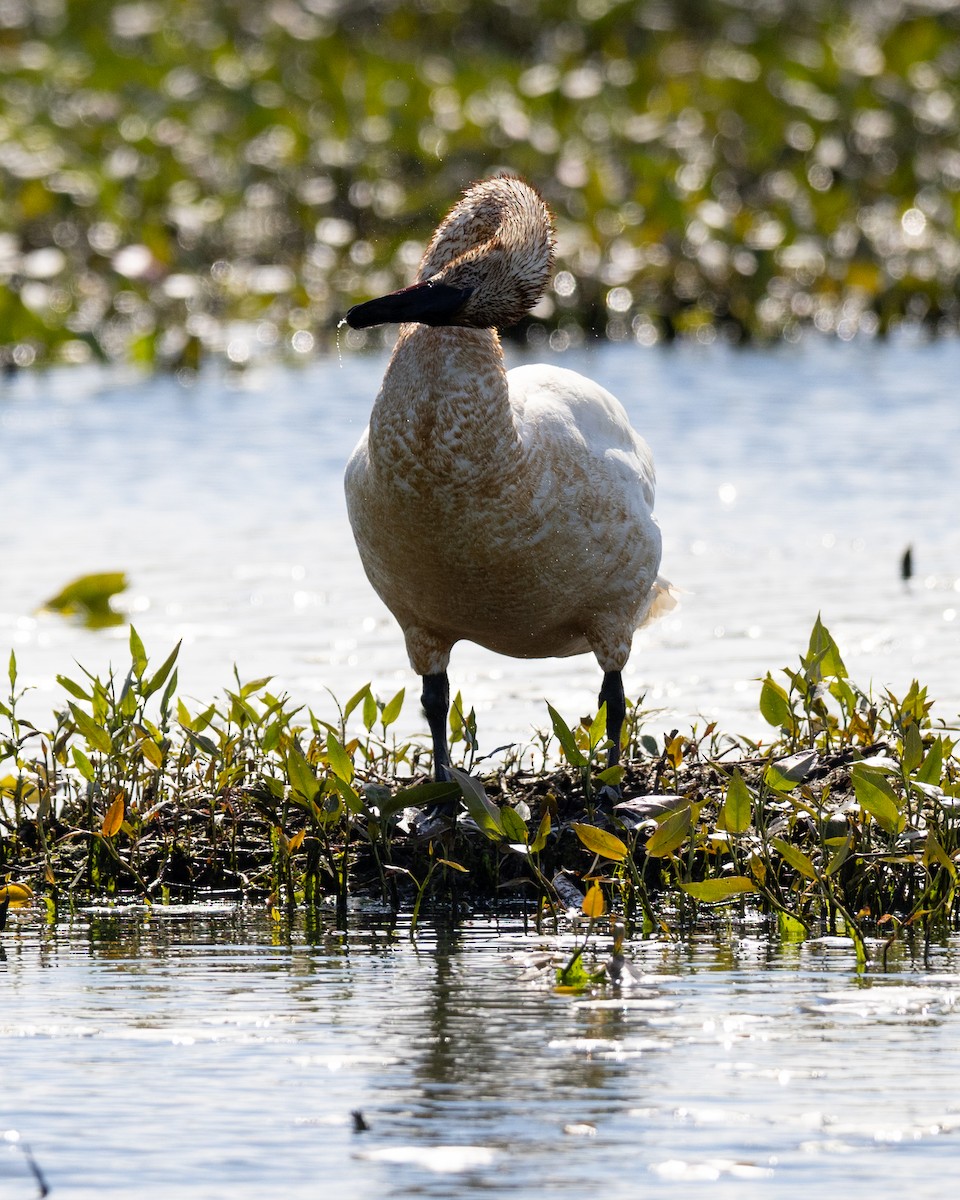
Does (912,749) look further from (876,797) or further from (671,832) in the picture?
(671,832)

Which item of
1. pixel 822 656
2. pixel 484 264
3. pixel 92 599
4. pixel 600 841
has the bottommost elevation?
pixel 600 841

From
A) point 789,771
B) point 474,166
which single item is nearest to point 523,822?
point 789,771

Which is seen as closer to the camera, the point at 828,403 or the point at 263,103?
the point at 828,403

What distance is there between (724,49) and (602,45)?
3.98 feet

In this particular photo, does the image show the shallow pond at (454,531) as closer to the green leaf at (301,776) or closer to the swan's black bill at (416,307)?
the green leaf at (301,776)

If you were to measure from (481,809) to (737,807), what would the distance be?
0.63 m

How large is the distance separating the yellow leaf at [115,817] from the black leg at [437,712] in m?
0.96

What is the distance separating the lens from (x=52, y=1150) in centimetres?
399

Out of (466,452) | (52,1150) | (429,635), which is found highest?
(466,452)

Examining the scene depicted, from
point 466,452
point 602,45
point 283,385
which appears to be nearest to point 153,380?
point 283,385

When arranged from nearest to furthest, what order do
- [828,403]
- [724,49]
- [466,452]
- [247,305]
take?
[466,452]
[828,403]
[247,305]
[724,49]

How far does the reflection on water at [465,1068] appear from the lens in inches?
152

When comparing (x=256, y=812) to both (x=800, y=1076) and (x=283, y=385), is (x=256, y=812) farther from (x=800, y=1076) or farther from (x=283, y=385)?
(x=283, y=385)

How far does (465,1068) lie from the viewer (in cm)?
442
